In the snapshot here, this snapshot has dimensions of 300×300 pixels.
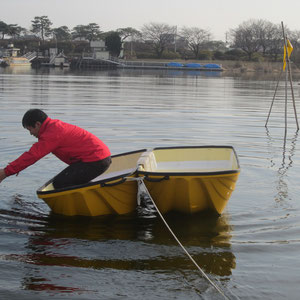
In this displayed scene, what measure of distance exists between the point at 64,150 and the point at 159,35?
4811 inches

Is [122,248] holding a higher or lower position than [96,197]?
lower

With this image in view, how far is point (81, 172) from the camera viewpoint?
295 inches

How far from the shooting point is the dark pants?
7508 millimetres

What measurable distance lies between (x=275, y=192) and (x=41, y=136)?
4.32 meters

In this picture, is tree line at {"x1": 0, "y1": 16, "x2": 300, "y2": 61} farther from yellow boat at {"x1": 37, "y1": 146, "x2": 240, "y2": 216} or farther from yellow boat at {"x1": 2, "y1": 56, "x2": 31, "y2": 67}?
yellow boat at {"x1": 37, "y1": 146, "x2": 240, "y2": 216}

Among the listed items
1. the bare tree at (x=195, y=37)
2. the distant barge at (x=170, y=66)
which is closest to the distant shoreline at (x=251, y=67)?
the distant barge at (x=170, y=66)

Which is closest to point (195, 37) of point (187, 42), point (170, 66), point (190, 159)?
point (187, 42)

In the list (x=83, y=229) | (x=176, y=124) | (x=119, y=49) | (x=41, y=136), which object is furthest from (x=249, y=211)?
(x=119, y=49)

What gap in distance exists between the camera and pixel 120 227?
23.7 ft

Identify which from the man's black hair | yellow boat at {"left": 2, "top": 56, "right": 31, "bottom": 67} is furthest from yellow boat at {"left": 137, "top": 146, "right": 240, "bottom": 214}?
yellow boat at {"left": 2, "top": 56, "right": 31, "bottom": 67}

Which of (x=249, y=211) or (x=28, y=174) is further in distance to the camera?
(x=28, y=174)

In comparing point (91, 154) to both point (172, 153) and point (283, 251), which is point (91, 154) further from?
point (283, 251)

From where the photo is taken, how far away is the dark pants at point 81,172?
296 inches

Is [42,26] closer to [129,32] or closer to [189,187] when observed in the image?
[129,32]
